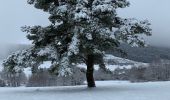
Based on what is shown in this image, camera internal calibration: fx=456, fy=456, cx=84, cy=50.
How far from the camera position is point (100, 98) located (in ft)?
64.8

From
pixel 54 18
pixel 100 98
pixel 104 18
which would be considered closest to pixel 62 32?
pixel 54 18

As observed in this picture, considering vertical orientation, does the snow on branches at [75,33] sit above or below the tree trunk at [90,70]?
above

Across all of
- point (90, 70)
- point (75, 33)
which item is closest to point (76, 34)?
point (75, 33)

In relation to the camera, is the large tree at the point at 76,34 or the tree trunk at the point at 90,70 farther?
the tree trunk at the point at 90,70

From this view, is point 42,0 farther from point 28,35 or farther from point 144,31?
point 144,31

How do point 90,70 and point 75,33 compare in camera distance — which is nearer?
point 75,33

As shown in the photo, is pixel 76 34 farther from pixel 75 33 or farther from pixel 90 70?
pixel 90 70

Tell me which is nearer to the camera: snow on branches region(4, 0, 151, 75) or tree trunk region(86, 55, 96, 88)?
snow on branches region(4, 0, 151, 75)

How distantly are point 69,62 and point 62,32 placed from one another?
301 centimetres

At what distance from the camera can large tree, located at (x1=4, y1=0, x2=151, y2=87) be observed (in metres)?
23.6

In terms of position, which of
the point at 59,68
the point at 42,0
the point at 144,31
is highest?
the point at 42,0

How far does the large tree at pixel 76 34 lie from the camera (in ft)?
77.4

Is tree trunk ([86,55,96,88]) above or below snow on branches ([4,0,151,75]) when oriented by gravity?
below

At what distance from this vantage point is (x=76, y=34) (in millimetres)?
23812
